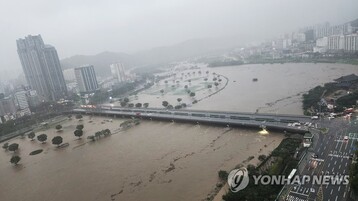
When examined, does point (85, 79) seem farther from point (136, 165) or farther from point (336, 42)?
point (336, 42)

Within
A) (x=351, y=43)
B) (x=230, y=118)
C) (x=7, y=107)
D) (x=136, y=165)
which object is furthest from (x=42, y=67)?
(x=351, y=43)

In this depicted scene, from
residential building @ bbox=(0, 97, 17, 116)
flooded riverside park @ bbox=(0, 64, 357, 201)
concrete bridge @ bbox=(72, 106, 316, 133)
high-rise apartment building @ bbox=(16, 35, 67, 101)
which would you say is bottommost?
Result: flooded riverside park @ bbox=(0, 64, 357, 201)

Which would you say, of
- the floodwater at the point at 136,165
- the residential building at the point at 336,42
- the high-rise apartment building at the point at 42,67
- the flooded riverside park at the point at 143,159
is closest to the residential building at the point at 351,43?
the residential building at the point at 336,42

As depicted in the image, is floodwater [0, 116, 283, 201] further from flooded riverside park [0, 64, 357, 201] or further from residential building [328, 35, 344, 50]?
residential building [328, 35, 344, 50]

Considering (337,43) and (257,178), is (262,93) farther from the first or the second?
(337,43)

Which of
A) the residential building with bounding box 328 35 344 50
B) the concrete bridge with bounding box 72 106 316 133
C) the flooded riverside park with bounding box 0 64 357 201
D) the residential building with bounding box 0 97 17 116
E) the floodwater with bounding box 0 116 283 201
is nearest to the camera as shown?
the floodwater with bounding box 0 116 283 201

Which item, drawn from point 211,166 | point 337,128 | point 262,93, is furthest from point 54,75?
point 337,128

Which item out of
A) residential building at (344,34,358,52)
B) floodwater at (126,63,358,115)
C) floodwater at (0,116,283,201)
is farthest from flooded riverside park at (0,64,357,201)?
residential building at (344,34,358,52)

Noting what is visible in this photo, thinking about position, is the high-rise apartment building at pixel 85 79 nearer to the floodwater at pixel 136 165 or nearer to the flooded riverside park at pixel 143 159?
the flooded riverside park at pixel 143 159
